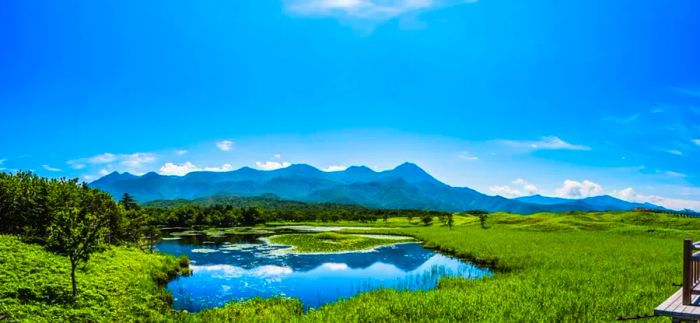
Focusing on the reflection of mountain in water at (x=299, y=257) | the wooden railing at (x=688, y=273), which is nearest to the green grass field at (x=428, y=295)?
the wooden railing at (x=688, y=273)

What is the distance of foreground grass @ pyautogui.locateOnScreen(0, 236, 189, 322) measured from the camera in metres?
20.0

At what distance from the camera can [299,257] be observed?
51.8m

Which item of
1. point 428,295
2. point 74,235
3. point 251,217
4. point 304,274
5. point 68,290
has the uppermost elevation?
point 74,235

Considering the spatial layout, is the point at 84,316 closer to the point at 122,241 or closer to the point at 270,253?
the point at 122,241

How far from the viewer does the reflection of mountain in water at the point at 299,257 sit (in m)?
46.6

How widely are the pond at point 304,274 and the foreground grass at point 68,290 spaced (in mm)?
2894

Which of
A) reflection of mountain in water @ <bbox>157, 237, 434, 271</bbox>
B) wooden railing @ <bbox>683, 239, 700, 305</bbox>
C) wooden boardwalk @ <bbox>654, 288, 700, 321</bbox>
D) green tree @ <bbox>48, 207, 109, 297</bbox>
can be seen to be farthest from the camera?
reflection of mountain in water @ <bbox>157, 237, 434, 271</bbox>

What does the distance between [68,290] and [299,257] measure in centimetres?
3063

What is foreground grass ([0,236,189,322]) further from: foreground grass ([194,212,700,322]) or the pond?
foreground grass ([194,212,700,322])

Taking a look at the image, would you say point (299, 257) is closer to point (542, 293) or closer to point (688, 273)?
point (542, 293)

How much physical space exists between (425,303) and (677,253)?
3273 centimetres

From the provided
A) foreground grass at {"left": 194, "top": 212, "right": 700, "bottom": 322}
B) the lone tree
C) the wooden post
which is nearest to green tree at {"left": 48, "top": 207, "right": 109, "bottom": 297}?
the lone tree

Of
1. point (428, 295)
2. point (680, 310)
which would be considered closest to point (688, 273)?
point (680, 310)

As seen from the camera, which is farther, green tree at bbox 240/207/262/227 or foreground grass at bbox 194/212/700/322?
green tree at bbox 240/207/262/227
